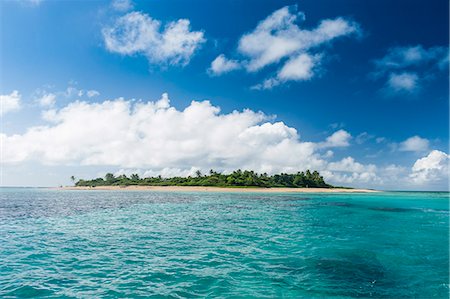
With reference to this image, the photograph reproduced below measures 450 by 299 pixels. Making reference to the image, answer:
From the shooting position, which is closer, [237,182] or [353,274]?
[353,274]

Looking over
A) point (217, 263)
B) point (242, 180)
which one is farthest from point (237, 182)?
point (217, 263)

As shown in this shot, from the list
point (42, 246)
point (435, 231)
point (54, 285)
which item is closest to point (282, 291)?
point (54, 285)

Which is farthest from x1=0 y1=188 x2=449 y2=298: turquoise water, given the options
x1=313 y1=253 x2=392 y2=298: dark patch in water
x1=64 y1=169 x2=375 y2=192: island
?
x1=64 y1=169 x2=375 y2=192: island

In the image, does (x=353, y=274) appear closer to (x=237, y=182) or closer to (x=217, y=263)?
(x=217, y=263)

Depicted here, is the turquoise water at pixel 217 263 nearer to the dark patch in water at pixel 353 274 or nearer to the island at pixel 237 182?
the dark patch in water at pixel 353 274

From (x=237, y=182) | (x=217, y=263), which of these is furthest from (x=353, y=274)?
(x=237, y=182)

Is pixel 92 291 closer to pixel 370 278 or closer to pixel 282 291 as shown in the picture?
pixel 282 291

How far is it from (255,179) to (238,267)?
15323cm

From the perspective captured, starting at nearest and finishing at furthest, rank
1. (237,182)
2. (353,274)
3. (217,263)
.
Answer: (353,274) < (217,263) < (237,182)

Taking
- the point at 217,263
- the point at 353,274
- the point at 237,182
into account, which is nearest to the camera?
the point at 353,274

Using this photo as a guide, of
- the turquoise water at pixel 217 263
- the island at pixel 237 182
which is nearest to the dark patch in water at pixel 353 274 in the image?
the turquoise water at pixel 217 263

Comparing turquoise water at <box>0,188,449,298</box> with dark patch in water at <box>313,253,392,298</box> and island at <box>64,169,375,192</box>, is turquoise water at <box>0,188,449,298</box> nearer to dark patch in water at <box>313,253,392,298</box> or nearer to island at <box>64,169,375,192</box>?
dark patch in water at <box>313,253,392,298</box>

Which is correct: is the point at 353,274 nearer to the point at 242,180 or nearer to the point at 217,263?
the point at 217,263

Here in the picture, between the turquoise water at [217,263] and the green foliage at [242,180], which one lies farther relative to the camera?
the green foliage at [242,180]
